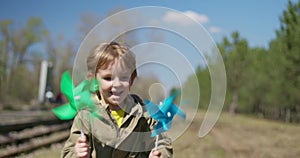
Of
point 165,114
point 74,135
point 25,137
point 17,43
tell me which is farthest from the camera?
point 17,43

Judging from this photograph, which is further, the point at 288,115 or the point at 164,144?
the point at 288,115

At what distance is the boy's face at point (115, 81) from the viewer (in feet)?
6.00

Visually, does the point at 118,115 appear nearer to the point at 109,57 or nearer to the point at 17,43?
the point at 109,57

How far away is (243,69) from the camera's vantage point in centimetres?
4203

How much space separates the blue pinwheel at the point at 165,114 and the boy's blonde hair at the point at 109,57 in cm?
21

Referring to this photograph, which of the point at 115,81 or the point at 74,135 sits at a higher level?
the point at 115,81

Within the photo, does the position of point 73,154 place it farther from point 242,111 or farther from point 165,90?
point 242,111

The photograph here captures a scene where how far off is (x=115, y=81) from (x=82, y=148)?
33 centimetres

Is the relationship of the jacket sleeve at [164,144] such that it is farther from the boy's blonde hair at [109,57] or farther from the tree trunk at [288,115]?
the tree trunk at [288,115]

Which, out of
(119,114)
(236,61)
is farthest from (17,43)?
(119,114)

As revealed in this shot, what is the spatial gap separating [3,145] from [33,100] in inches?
1146

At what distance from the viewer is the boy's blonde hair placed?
1.83 m

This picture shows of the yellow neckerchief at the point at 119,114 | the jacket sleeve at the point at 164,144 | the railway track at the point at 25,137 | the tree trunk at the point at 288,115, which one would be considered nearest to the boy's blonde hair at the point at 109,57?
the yellow neckerchief at the point at 119,114

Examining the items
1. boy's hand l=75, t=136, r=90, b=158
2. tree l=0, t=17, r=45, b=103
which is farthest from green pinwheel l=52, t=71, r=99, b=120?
tree l=0, t=17, r=45, b=103
